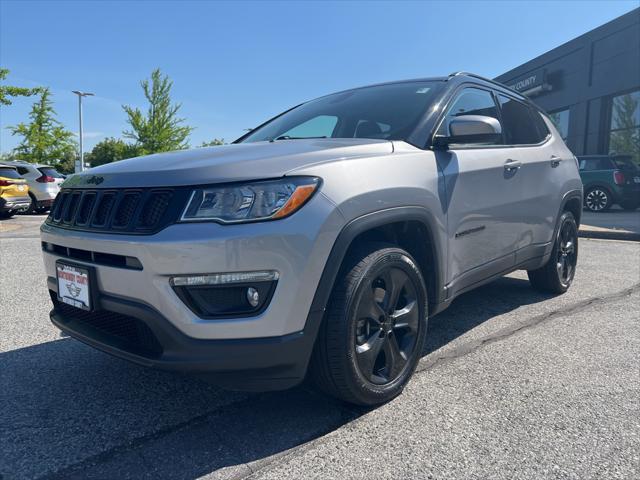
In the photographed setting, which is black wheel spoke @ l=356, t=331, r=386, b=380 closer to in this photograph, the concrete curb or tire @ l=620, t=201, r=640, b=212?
the concrete curb

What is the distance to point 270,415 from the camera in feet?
7.52

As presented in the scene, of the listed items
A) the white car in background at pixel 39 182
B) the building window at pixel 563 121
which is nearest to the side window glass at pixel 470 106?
the white car in background at pixel 39 182

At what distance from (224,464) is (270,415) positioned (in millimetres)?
411

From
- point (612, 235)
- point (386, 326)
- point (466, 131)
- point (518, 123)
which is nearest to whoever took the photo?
point (386, 326)

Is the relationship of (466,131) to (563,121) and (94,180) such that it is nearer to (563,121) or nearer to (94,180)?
(94,180)

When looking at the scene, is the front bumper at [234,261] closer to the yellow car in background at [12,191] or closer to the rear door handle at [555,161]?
the rear door handle at [555,161]

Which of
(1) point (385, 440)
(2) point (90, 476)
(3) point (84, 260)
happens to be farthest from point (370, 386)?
(3) point (84, 260)

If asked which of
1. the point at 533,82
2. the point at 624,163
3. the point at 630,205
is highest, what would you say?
the point at 533,82

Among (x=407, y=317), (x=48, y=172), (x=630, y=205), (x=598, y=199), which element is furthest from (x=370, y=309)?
(x=48, y=172)

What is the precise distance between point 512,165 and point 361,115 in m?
1.13

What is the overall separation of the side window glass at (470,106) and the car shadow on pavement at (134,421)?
171 centimetres

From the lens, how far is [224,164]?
1.97 metres

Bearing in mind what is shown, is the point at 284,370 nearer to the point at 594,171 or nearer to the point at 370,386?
the point at 370,386

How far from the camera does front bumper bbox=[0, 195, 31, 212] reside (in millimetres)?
11941
